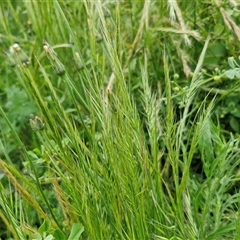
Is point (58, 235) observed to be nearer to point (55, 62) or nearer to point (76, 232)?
point (76, 232)

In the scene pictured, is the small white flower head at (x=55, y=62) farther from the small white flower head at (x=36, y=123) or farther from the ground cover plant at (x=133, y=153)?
the small white flower head at (x=36, y=123)

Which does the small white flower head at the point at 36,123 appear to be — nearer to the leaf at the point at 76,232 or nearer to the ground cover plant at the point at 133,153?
the ground cover plant at the point at 133,153

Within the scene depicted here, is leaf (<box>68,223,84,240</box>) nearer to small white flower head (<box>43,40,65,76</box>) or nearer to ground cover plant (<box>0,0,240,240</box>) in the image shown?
ground cover plant (<box>0,0,240,240</box>)

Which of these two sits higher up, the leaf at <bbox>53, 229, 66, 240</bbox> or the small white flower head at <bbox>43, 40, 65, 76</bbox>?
the small white flower head at <bbox>43, 40, 65, 76</bbox>

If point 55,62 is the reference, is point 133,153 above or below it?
below

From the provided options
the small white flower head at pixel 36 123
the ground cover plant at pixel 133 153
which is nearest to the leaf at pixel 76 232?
the ground cover plant at pixel 133 153

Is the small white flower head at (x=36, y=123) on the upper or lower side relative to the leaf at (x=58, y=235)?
upper

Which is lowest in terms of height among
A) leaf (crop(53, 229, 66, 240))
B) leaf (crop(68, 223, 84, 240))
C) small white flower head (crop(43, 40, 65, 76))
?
leaf (crop(53, 229, 66, 240))

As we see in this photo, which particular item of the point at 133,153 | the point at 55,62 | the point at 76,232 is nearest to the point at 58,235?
the point at 76,232

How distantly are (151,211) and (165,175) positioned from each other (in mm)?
302

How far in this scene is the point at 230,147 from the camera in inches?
51.0

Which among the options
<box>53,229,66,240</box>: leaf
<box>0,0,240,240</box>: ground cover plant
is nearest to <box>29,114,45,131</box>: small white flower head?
<box>0,0,240,240</box>: ground cover plant

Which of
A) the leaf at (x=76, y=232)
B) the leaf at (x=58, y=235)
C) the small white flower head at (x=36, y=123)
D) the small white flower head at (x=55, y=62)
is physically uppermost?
the small white flower head at (x=55, y=62)

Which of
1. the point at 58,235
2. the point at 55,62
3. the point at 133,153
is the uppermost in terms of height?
the point at 55,62
